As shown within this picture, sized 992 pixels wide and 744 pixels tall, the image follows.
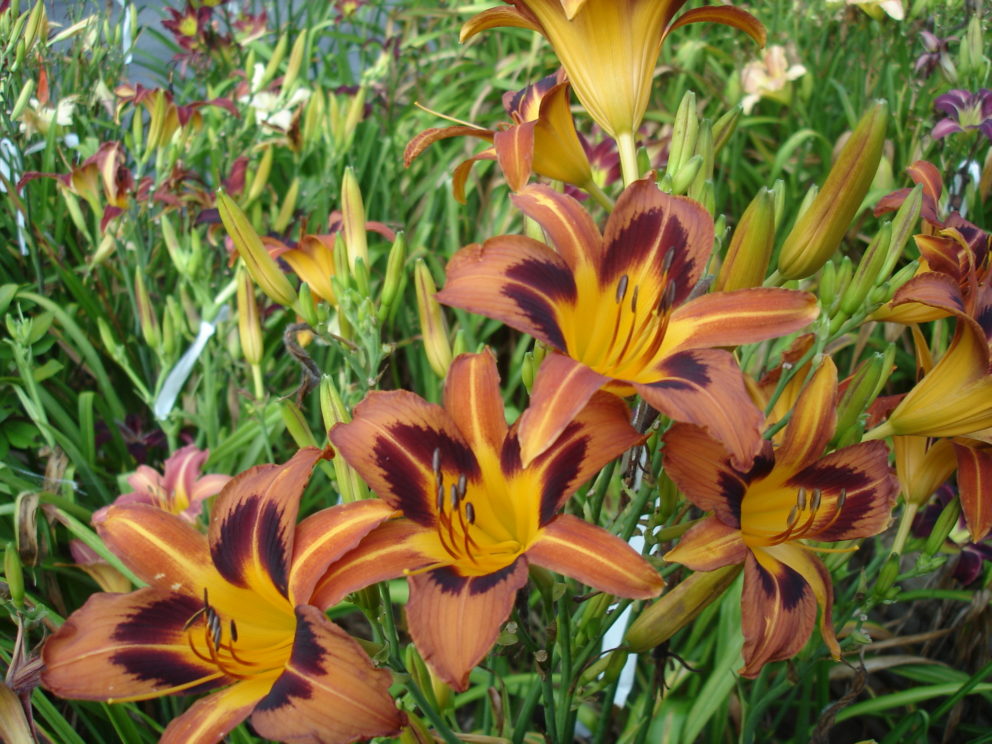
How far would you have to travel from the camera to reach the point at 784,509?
78cm

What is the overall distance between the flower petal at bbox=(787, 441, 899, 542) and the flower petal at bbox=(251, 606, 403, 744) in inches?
15.7

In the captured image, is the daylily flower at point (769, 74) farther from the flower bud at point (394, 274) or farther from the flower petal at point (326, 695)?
the flower petal at point (326, 695)

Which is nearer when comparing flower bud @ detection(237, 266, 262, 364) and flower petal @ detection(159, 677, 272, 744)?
flower petal @ detection(159, 677, 272, 744)

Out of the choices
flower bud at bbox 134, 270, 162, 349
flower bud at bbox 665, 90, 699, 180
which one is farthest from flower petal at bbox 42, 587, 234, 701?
flower bud at bbox 134, 270, 162, 349

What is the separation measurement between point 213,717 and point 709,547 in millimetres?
414

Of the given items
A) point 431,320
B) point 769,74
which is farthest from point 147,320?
point 769,74

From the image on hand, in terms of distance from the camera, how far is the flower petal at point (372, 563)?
61cm

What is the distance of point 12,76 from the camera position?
184 cm

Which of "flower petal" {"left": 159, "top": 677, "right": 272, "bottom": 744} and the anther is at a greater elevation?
the anther

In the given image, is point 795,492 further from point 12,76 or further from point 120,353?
point 12,76

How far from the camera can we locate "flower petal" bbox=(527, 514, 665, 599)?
577 mm

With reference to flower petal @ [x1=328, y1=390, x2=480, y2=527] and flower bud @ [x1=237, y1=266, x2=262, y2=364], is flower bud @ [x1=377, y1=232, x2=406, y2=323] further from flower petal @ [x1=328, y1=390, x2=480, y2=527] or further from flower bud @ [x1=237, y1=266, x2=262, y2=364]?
flower bud @ [x1=237, y1=266, x2=262, y2=364]

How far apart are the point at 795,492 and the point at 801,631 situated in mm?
138

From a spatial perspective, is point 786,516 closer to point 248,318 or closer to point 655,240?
point 655,240
